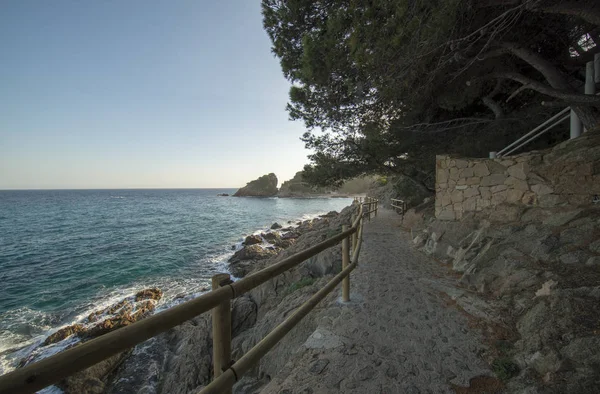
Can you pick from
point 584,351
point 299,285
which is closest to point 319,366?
point 584,351

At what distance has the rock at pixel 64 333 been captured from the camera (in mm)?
7287

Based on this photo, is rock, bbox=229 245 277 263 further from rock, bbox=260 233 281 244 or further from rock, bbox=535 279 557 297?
rock, bbox=535 279 557 297

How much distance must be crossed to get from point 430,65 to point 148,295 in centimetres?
1229

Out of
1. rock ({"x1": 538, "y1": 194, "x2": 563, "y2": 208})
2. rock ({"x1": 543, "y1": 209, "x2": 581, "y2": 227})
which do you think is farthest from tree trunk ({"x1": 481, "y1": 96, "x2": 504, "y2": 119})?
rock ({"x1": 543, "y1": 209, "x2": 581, "y2": 227})

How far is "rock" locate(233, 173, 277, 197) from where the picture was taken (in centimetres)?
8812

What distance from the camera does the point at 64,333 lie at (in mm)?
7469

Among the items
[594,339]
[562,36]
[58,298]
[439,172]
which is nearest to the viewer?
[594,339]

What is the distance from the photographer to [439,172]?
719 cm

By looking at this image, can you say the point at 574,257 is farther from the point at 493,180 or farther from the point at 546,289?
the point at 493,180

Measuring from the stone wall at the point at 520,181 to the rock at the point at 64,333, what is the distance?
11.7m

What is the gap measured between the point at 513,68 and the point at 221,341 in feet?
26.6

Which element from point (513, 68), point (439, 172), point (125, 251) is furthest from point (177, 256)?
point (513, 68)

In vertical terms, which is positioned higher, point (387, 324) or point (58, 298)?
point (387, 324)

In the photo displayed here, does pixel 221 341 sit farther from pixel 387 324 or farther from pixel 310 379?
pixel 387 324
